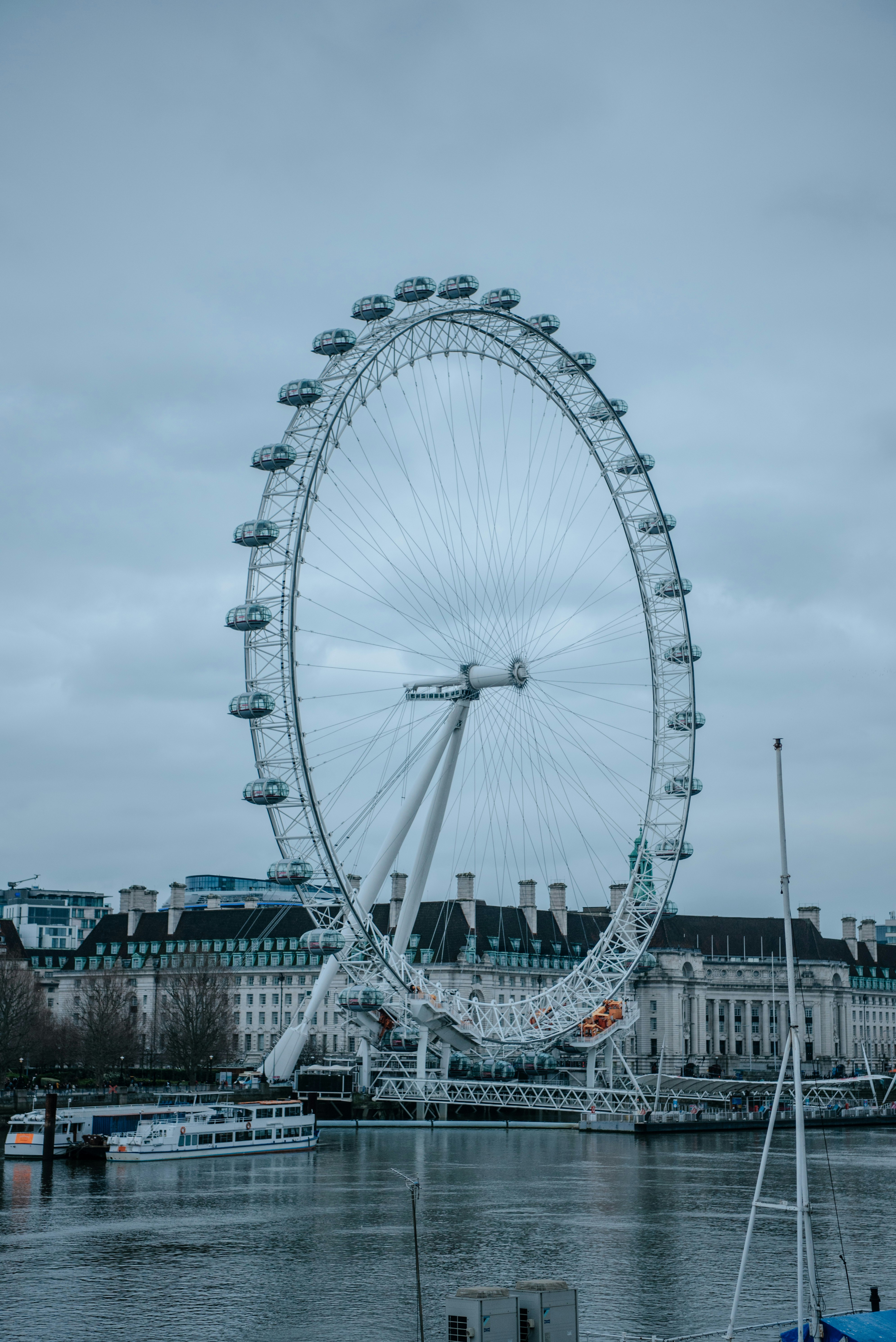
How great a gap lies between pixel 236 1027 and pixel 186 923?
12.6 m

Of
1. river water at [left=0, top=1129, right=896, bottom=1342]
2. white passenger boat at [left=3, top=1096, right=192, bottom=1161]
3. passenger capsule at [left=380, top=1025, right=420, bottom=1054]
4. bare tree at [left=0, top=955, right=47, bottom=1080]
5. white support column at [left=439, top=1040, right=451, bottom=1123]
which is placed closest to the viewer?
river water at [left=0, top=1129, right=896, bottom=1342]

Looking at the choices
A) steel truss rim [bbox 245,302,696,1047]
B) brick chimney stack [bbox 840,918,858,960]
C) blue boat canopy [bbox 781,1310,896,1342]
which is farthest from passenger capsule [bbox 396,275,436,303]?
brick chimney stack [bbox 840,918,858,960]

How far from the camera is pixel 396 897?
420 ft

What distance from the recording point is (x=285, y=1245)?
45.5m

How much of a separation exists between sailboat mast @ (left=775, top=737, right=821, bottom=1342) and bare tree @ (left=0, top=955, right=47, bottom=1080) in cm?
7191

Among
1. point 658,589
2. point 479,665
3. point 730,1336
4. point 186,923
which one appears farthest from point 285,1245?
point 186,923

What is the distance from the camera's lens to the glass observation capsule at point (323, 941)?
77125 millimetres

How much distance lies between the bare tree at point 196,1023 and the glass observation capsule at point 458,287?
49.8m

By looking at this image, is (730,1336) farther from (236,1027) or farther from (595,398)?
(236,1027)

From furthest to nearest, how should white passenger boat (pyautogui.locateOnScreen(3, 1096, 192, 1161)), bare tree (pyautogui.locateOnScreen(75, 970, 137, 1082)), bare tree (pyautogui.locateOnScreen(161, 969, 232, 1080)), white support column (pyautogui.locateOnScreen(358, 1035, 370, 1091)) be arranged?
bare tree (pyautogui.locateOnScreen(161, 969, 232, 1080)), bare tree (pyautogui.locateOnScreen(75, 970, 137, 1082)), white support column (pyautogui.locateOnScreen(358, 1035, 370, 1091)), white passenger boat (pyautogui.locateOnScreen(3, 1096, 192, 1161))

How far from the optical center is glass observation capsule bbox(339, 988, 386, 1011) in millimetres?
85750

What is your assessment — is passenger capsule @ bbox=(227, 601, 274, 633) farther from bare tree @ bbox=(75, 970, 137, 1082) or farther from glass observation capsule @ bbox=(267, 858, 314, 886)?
bare tree @ bbox=(75, 970, 137, 1082)

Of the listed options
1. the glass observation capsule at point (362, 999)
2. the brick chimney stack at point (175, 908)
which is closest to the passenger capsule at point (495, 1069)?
the glass observation capsule at point (362, 999)

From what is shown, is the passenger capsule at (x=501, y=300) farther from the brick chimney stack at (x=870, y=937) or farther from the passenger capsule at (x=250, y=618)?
the brick chimney stack at (x=870, y=937)
